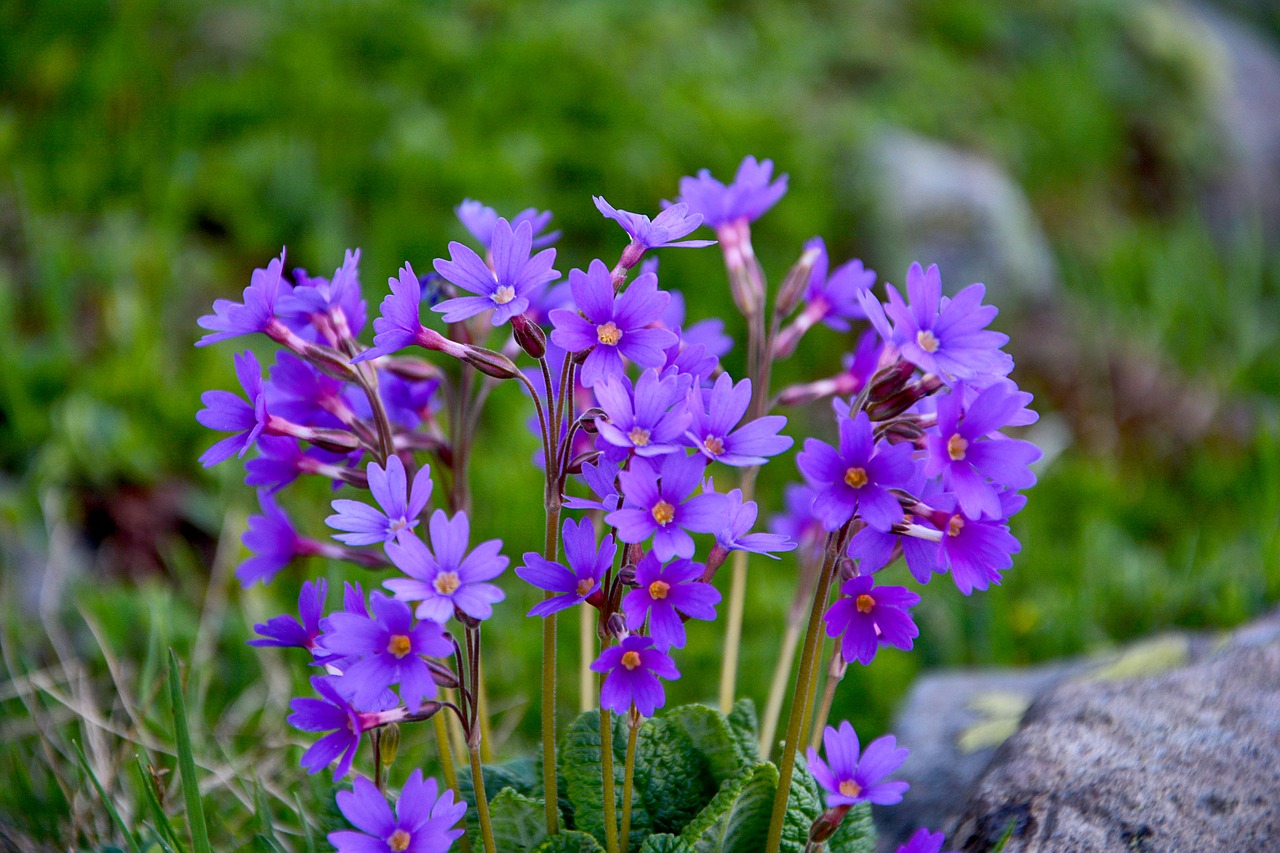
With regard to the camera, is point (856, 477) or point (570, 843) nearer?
point (856, 477)

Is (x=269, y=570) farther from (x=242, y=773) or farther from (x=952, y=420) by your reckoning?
(x=952, y=420)

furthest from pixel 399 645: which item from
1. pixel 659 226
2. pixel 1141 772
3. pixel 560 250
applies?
pixel 560 250

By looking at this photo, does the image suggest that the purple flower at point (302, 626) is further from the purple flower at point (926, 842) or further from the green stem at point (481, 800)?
the purple flower at point (926, 842)

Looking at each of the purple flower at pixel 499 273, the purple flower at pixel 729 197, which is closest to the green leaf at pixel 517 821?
the purple flower at pixel 499 273

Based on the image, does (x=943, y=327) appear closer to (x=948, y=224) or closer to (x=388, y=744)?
(x=388, y=744)

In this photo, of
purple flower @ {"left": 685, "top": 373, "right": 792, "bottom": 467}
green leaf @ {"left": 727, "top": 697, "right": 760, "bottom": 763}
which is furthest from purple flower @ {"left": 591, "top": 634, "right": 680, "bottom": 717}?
green leaf @ {"left": 727, "top": 697, "right": 760, "bottom": 763}

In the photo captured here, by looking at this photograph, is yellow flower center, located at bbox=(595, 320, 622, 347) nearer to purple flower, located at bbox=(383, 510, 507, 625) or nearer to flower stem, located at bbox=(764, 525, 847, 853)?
purple flower, located at bbox=(383, 510, 507, 625)
